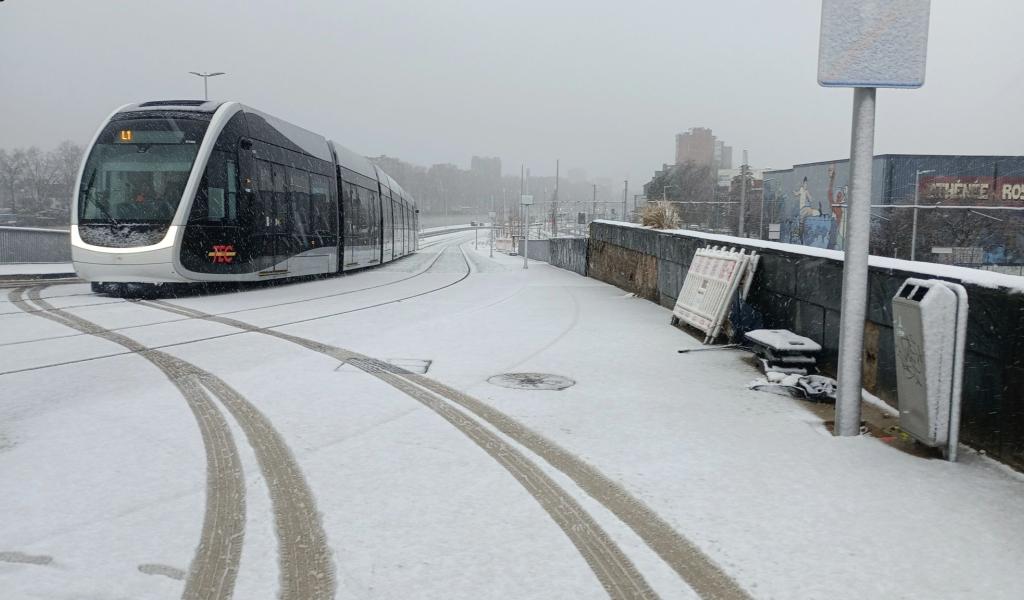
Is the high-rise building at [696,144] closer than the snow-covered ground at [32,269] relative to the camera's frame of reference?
No

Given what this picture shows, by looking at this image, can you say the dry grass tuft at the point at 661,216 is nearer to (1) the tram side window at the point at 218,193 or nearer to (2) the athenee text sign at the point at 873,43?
(1) the tram side window at the point at 218,193

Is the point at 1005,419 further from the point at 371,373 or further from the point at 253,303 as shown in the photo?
the point at 253,303

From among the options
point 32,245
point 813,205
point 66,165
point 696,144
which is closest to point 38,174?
point 66,165

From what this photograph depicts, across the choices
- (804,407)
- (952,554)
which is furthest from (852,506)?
(804,407)

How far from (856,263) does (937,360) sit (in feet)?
3.18

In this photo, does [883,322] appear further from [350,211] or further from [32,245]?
[32,245]

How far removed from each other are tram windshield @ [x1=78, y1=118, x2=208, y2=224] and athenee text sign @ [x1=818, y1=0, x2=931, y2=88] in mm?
12953

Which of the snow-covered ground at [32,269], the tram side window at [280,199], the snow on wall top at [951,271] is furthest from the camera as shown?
the snow-covered ground at [32,269]

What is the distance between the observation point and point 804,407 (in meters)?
6.99

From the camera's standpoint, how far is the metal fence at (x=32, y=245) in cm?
3122

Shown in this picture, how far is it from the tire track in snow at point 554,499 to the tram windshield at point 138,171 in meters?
8.94

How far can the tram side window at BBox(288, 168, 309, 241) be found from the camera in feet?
64.0

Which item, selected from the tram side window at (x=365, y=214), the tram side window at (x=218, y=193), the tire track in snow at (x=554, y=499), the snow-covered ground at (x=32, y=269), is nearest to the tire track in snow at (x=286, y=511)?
the tire track in snow at (x=554, y=499)

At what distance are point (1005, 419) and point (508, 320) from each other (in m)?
8.52
